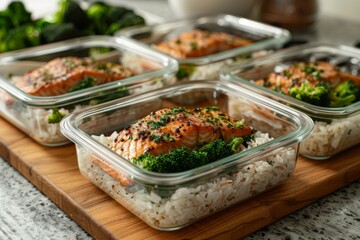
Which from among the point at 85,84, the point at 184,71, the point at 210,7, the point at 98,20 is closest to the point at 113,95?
the point at 85,84

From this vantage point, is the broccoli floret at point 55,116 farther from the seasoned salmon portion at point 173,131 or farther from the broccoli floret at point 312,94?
the broccoli floret at point 312,94

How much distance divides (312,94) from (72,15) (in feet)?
4.34

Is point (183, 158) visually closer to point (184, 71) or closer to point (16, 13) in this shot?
point (184, 71)

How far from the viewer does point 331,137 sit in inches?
71.5

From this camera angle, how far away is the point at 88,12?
2.89 meters

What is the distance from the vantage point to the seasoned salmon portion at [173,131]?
162 cm

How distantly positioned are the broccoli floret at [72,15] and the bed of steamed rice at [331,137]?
1.37m

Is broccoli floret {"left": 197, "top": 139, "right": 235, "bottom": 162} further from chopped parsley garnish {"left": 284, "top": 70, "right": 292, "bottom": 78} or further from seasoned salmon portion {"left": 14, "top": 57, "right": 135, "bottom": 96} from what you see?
seasoned salmon portion {"left": 14, "top": 57, "right": 135, "bottom": 96}

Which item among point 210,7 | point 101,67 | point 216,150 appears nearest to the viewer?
point 216,150

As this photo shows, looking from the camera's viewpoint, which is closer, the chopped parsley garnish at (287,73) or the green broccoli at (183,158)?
the green broccoli at (183,158)

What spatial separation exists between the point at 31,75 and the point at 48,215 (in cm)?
68

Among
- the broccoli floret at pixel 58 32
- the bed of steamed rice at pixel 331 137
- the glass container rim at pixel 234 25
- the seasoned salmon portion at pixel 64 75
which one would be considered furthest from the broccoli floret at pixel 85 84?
the bed of steamed rice at pixel 331 137

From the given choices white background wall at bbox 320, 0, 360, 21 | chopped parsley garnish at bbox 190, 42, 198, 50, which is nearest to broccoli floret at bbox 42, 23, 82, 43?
chopped parsley garnish at bbox 190, 42, 198, 50

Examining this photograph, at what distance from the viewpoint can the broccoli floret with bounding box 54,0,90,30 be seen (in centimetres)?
277
